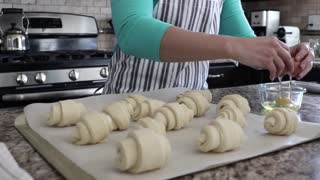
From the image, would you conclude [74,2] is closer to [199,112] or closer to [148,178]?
[199,112]

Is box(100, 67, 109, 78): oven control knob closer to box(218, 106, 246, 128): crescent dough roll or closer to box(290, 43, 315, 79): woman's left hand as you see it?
box(290, 43, 315, 79): woman's left hand

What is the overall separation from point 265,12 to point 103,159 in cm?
238

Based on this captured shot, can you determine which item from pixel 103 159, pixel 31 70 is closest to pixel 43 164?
pixel 103 159

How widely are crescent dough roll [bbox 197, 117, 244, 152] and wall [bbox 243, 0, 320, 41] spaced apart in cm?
230

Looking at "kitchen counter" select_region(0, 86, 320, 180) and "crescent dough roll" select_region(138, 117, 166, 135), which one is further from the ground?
"crescent dough roll" select_region(138, 117, 166, 135)

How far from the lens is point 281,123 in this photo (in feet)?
2.32

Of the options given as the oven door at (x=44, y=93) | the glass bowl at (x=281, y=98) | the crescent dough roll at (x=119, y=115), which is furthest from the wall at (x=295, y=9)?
the crescent dough roll at (x=119, y=115)

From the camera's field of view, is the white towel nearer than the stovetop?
Yes

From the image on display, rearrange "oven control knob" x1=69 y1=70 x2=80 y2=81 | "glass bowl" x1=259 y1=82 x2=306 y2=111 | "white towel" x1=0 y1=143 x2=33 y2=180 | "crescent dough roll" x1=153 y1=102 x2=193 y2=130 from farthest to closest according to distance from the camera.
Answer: "oven control knob" x1=69 y1=70 x2=80 y2=81, "glass bowl" x1=259 y1=82 x2=306 y2=111, "crescent dough roll" x1=153 y1=102 x2=193 y2=130, "white towel" x1=0 y1=143 x2=33 y2=180

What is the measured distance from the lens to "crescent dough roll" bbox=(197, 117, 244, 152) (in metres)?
0.61

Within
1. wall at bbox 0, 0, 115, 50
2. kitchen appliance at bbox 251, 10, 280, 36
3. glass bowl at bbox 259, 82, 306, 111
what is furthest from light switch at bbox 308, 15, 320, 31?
glass bowl at bbox 259, 82, 306, 111

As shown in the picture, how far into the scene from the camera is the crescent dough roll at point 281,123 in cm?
71

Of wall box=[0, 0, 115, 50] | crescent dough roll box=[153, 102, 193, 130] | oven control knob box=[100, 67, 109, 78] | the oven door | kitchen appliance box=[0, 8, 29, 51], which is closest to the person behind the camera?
crescent dough roll box=[153, 102, 193, 130]

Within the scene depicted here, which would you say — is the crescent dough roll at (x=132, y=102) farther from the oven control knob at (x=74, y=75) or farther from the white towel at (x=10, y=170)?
the oven control knob at (x=74, y=75)
